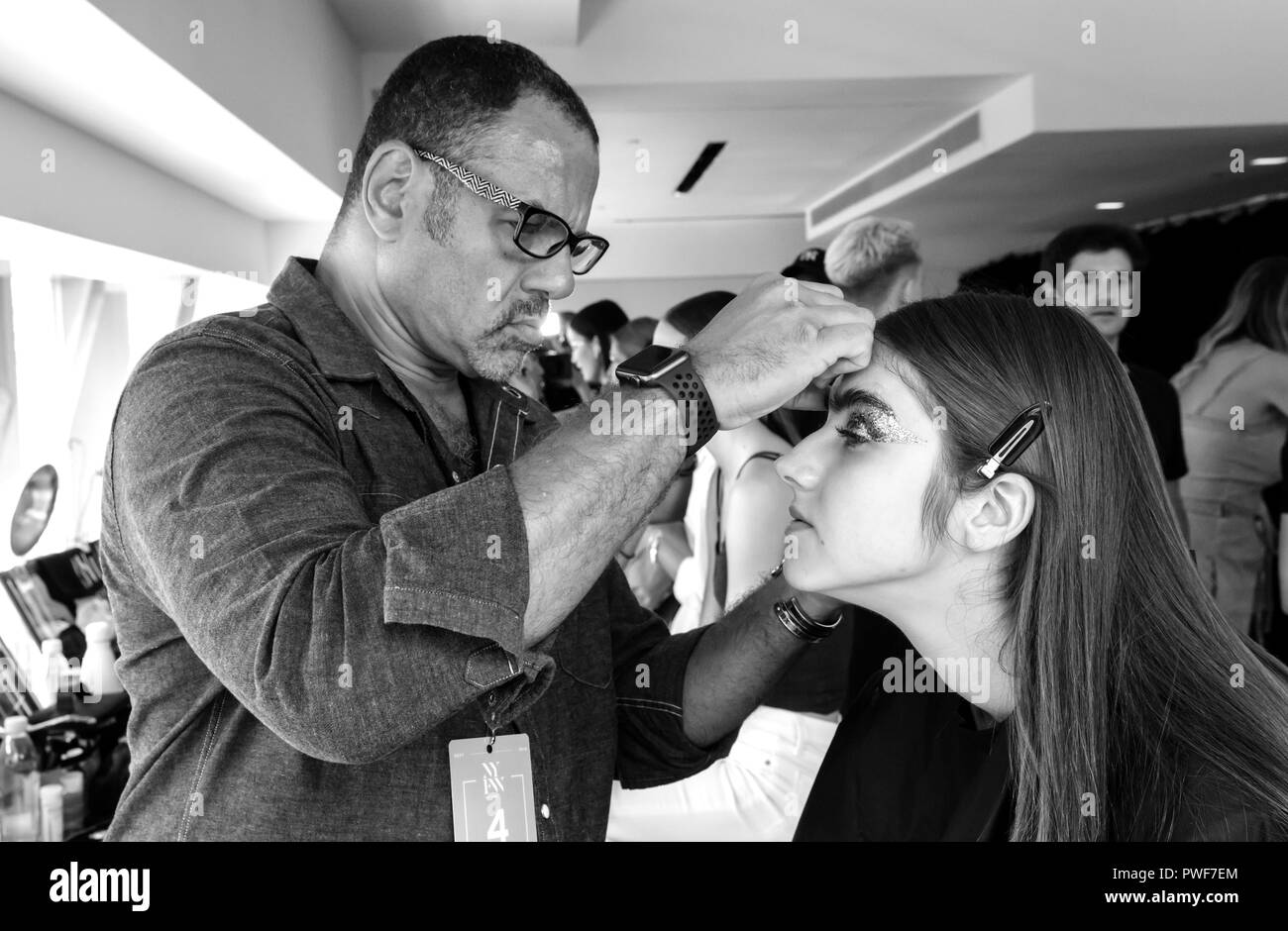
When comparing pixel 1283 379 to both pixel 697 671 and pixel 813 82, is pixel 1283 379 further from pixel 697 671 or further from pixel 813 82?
pixel 813 82

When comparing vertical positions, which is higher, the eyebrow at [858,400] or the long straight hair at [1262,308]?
the long straight hair at [1262,308]

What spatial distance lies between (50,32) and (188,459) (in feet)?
4.03

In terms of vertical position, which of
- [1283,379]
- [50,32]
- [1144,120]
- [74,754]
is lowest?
[74,754]

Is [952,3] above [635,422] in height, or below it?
above

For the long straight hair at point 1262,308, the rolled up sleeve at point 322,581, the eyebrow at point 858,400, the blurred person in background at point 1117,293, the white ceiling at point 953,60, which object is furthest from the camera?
the white ceiling at point 953,60

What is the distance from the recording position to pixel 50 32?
1.71 m

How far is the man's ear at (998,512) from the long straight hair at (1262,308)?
7.51 ft

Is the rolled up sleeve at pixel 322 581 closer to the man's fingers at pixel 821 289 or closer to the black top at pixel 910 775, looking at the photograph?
the man's fingers at pixel 821 289

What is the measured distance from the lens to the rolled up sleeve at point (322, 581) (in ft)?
2.59

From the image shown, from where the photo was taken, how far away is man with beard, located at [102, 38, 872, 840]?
0.81 metres

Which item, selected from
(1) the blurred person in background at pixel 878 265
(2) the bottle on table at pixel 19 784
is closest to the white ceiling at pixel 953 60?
(1) the blurred person in background at pixel 878 265

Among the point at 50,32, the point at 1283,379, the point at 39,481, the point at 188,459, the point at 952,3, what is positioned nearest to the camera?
the point at 188,459

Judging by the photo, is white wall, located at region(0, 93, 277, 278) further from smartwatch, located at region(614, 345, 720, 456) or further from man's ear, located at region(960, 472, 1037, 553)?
man's ear, located at region(960, 472, 1037, 553)
